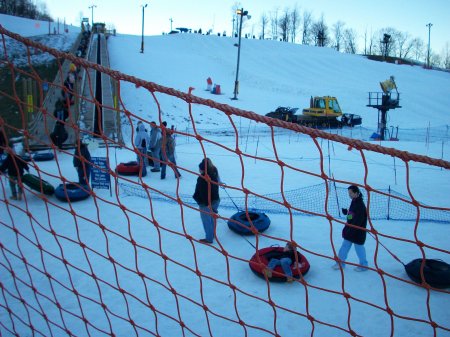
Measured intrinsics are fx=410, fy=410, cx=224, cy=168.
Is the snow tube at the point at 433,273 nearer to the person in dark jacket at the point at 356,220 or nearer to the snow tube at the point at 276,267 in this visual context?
the person in dark jacket at the point at 356,220

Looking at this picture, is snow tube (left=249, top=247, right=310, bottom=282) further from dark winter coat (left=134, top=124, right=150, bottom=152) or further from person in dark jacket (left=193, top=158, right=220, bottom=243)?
dark winter coat (left=134, top=124, right=150, bottom=152)

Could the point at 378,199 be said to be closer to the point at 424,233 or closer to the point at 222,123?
the point at 424,233

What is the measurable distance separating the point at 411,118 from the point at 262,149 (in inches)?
657

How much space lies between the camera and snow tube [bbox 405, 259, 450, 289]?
4.56 meters


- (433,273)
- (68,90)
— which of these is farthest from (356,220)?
(68,90)

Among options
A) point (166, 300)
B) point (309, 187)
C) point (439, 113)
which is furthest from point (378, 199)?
point (439, 113)

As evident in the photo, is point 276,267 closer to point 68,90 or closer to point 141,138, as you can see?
point 68,90

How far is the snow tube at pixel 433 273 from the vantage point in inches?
179

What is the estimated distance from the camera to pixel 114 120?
48.4 feet

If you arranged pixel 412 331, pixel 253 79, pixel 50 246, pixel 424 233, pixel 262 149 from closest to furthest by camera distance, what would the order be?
pixel 412 331
pixel 50 246
pixel 424 233
pixel 262 149
pixel 253 79

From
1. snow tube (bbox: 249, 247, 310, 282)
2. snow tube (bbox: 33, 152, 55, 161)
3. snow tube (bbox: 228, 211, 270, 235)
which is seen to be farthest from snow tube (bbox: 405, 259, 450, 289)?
snow tube (bbox: 33, 152, 55, 161)

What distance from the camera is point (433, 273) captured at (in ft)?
15.2

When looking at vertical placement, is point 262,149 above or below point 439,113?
below

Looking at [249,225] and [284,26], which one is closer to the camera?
[249,225]
